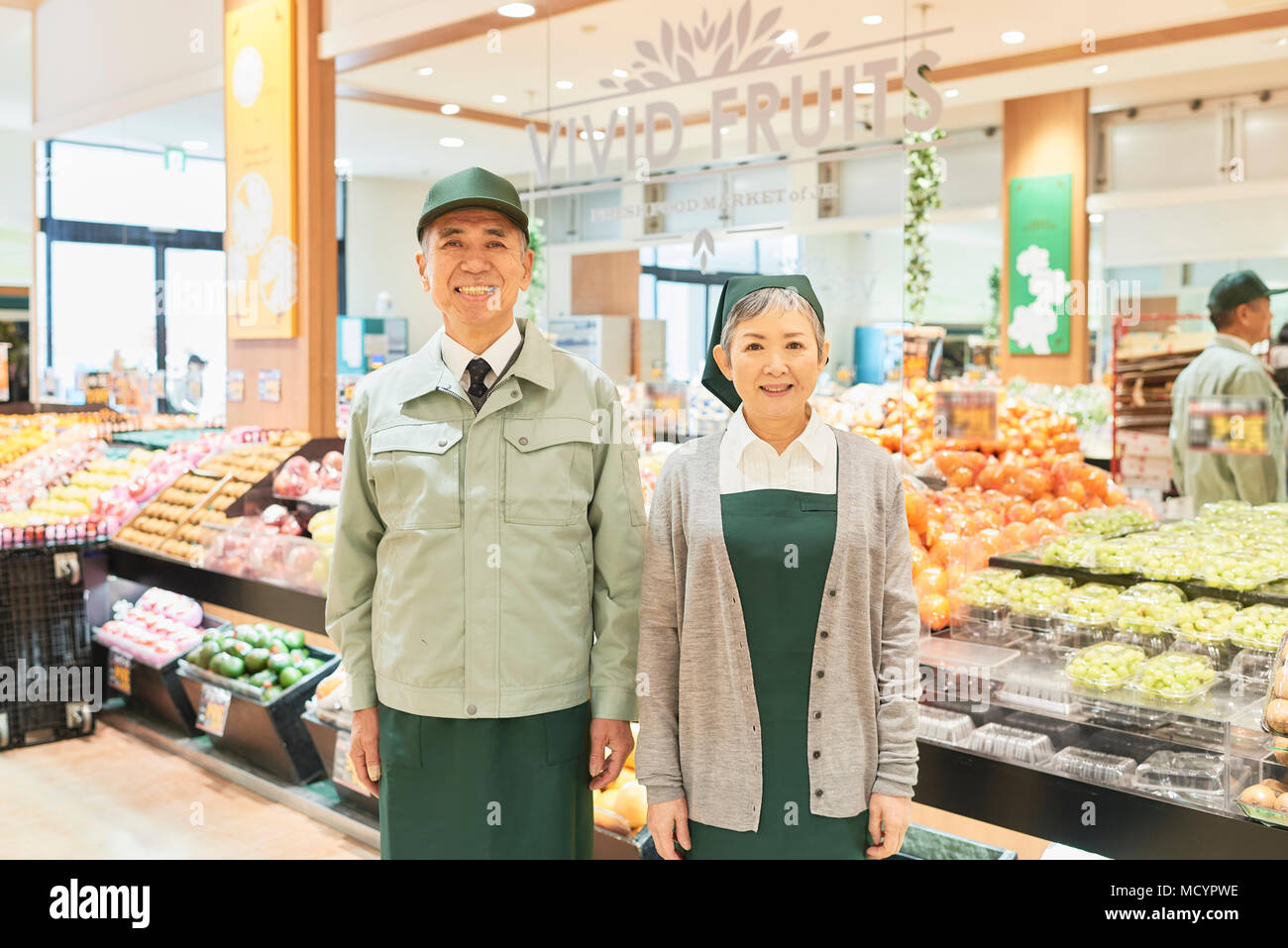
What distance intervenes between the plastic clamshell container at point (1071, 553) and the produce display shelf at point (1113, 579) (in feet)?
0.05

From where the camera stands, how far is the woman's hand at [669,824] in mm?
1810

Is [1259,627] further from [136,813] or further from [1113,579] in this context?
[136,813]

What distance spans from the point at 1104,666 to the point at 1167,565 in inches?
26.6

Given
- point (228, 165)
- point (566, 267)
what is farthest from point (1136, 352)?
point (228, 165)

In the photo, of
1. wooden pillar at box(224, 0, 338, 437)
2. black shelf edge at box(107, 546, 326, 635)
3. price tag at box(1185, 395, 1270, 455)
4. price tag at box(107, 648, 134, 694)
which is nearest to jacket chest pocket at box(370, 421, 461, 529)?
black shelf edge at box(107, 546, 326, 635)

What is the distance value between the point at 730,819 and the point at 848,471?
592 mm

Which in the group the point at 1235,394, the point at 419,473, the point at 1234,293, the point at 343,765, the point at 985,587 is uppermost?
the point at 1234,293

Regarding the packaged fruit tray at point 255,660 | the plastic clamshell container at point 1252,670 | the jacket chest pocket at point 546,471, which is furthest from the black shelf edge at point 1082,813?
the packaged fruit tray at point 255,660

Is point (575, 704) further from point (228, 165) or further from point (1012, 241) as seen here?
point (1012, 241)

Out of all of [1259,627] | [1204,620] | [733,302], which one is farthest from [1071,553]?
[733,302]

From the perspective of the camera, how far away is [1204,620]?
2.63m

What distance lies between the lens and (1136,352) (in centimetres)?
544

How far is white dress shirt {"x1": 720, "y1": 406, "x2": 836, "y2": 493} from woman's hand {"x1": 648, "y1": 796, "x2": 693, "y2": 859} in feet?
1.71

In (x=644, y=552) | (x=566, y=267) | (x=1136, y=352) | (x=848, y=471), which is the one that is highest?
(x=566, y=267)
